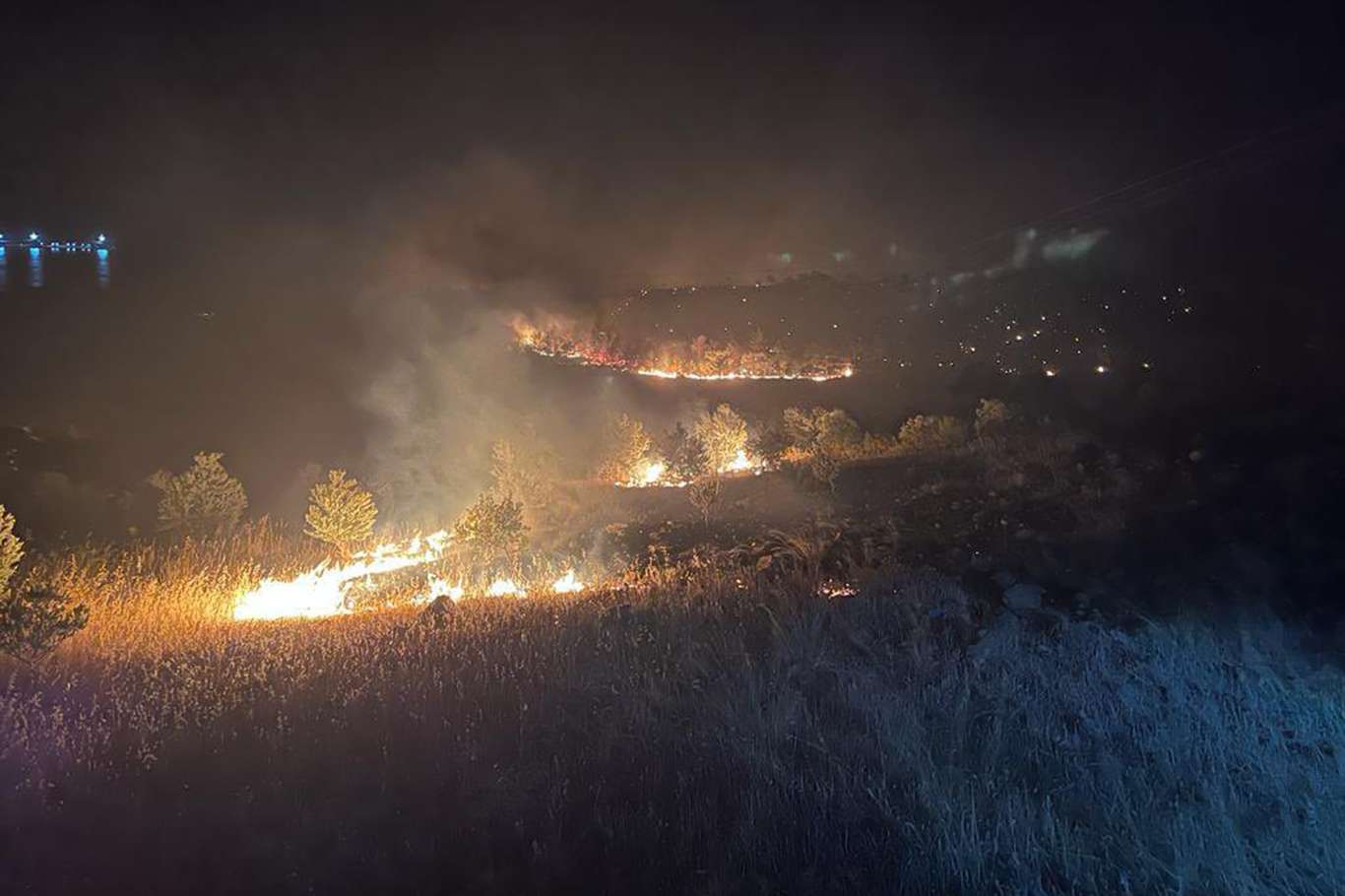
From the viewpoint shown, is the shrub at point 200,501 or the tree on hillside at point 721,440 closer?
the shrub at point 200,501

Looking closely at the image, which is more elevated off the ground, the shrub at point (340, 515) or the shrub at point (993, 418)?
the shrub at point (993, 418)

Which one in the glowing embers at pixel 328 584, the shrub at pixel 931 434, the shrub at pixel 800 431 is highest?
the shrub at pixel 800 431

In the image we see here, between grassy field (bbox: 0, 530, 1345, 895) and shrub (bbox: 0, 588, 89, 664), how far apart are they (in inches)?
8.5

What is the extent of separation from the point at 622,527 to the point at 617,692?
30.5 feet

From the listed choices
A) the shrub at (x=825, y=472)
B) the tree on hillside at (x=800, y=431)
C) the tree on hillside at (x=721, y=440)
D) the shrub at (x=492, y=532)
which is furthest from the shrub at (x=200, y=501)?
the tree on hillside at (x=800, y=431)

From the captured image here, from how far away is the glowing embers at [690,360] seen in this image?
1155 inches

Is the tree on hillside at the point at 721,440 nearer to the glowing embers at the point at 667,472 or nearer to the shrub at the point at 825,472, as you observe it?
the glowing embers at the point at 667,472

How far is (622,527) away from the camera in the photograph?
14.5m

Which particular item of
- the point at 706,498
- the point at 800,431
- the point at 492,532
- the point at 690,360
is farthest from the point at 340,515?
the point at 690,360

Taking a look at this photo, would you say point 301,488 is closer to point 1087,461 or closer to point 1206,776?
point 1087,461

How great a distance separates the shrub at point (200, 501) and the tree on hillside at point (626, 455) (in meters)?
8.52

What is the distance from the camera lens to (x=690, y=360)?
33125 mm

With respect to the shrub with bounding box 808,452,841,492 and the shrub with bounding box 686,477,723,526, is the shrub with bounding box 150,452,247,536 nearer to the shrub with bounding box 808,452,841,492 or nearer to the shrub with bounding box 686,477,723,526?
the shrub with bounding box 686,477,723,526

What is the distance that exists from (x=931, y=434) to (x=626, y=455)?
7.64 m
